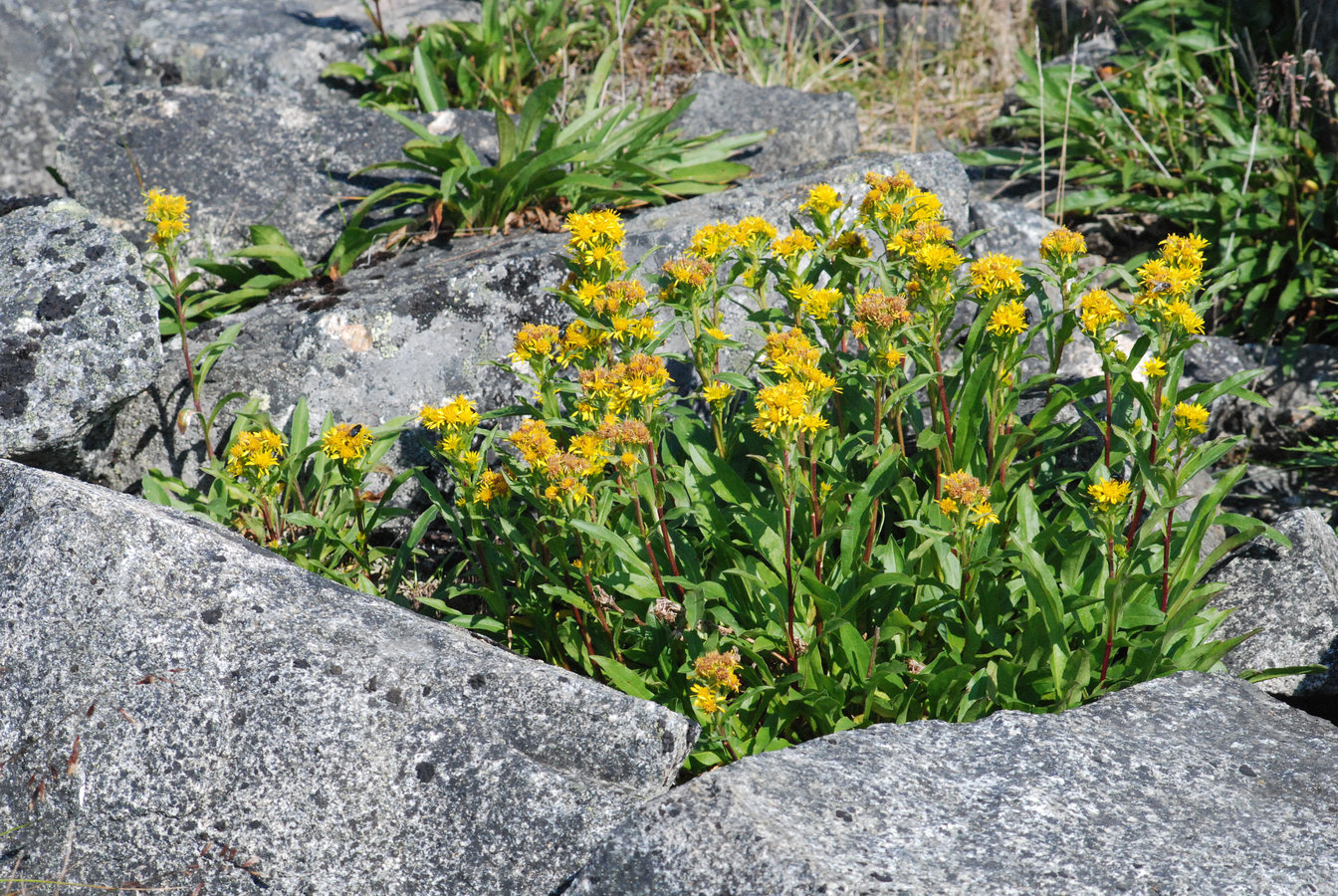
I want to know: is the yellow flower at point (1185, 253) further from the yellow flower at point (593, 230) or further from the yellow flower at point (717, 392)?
the yellow flower at point (593, 230)

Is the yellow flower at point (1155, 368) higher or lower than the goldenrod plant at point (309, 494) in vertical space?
higher

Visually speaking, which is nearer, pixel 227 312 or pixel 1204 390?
pixel 1204 390

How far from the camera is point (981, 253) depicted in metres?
4.57

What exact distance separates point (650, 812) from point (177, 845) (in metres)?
1.05

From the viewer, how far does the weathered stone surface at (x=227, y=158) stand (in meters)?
4.83

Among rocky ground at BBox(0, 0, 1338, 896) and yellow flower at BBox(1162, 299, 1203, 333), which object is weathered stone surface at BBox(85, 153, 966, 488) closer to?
rocky ground at BBox(0, 0, 1338, 896)

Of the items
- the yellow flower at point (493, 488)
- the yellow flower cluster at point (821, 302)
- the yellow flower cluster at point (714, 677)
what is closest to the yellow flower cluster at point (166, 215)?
the yellow flower at point (493, 488)

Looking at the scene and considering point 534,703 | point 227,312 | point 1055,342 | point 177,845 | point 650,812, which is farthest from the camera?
point 227,312

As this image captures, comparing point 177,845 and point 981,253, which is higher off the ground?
point 981,253

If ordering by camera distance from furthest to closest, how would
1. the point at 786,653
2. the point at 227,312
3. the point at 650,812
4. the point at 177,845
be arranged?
the point at 227,312
the point at 786,653
the point at 177,845
the point at 650,812

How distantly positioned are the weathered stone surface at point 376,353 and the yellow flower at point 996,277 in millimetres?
1316

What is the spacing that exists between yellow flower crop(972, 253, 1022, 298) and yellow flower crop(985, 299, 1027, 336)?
0.05 meters

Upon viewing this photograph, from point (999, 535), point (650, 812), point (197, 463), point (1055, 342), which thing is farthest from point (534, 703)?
point (197, 463)

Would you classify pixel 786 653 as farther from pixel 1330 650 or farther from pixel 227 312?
pixel 227 312
